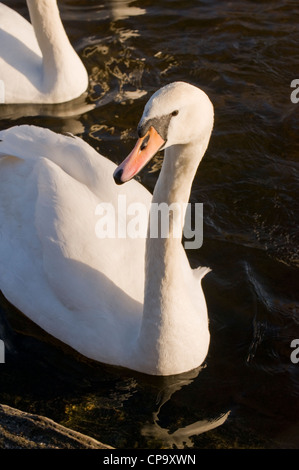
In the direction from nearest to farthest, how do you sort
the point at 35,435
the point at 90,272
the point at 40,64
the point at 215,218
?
the point at 35,435 → the point at 90,272 → the point at 215,218 → the point at 40,64

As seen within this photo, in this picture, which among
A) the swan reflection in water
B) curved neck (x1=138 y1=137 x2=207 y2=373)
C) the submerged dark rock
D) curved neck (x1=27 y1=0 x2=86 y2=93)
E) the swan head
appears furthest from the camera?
curved neck (x1=27 y1=0 x2=86 y2=93)

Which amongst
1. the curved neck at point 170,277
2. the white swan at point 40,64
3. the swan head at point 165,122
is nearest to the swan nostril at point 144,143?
the swan head at point 165,122

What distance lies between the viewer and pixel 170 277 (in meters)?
5.71

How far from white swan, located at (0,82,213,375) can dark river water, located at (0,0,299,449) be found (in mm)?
247

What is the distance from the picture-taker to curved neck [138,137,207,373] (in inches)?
200

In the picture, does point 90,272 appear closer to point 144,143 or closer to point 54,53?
point 144,143

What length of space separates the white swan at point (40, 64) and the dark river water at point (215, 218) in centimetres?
17

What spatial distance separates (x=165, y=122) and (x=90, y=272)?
1.75m

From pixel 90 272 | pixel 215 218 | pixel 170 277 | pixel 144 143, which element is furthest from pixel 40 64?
pixel 144 143

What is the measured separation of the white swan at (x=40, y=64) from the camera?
9164 mm

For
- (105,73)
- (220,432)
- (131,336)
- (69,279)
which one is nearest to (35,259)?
(69,279)

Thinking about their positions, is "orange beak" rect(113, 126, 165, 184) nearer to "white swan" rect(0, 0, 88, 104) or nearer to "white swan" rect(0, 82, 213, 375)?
"white swan" rect(0, 82, 213, 375)

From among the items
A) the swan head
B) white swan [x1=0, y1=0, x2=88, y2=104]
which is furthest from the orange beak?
white swan [x1=0, y1=0, x2=88, y2=104]

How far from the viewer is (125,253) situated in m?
6.31
